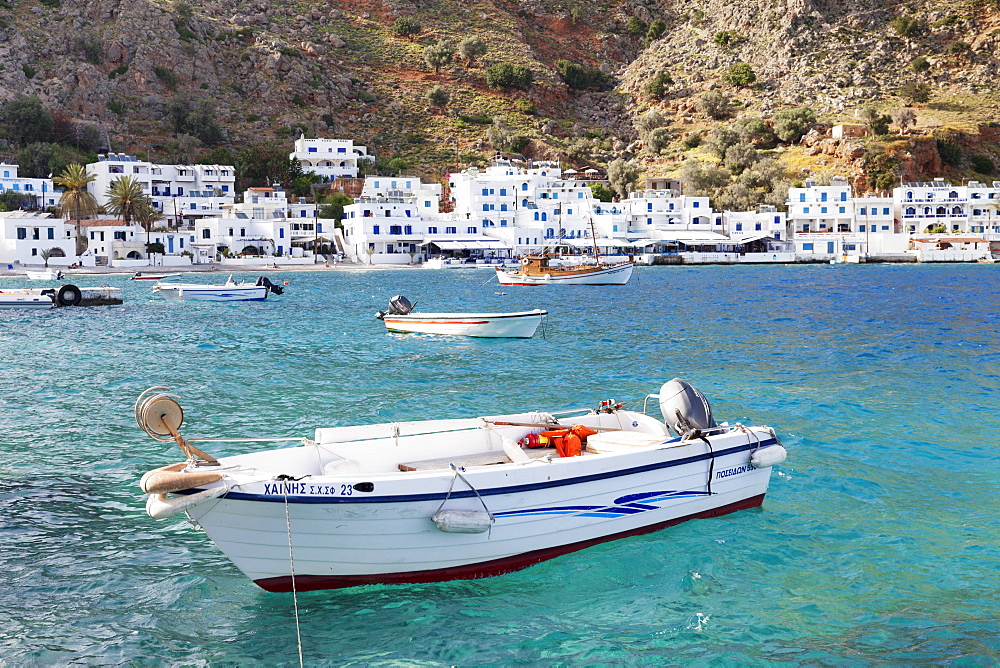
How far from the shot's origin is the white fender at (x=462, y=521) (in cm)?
850

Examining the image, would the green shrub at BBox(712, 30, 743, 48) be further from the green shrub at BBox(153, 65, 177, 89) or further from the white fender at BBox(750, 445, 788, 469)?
the white fender at BBox(750, 445, 788, 469)

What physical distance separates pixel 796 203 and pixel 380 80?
76.2 meters

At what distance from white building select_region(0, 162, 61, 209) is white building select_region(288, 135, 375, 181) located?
29.9 metres

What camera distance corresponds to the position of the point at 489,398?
19.8 m

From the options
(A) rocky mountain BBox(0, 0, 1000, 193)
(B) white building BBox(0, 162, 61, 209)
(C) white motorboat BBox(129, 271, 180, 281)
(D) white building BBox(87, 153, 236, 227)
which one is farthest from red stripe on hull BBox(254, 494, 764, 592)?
(A) rocky mountain BBox(0, 0, 1000, 193)

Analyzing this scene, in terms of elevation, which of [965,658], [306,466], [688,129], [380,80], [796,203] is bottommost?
[965,658]

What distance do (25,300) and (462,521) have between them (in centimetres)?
4596

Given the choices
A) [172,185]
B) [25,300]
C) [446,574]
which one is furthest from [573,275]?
[446,574]

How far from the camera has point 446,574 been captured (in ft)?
29.7

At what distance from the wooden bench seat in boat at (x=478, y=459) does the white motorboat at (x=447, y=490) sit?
3 cm

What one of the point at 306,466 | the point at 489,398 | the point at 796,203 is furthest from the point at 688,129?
the point at 306,466

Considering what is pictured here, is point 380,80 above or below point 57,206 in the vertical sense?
above

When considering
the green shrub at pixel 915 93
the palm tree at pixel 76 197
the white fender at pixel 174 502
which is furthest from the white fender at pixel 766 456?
the green shrub at pixel 915 93

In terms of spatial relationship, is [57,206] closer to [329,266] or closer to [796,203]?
[329,266]
